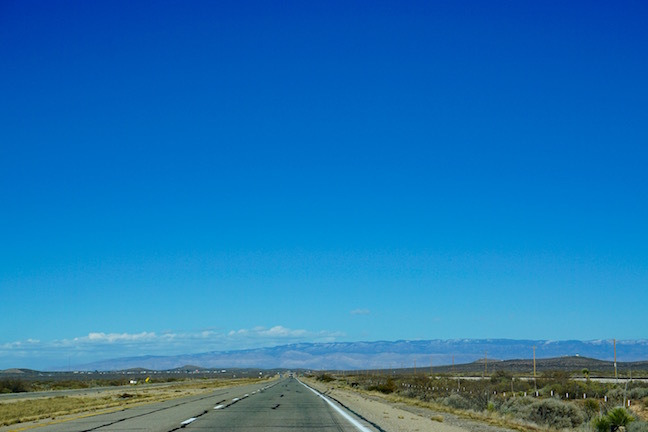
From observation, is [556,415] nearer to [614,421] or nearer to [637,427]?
[614,421]

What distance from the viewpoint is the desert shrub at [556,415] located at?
80.2 feet

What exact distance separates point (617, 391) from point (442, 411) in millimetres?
15882

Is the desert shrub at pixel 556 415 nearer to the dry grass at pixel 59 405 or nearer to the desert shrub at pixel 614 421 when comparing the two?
the desert shrub at pixel 614 421

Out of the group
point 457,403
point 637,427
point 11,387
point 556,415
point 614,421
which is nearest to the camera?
point 637,427

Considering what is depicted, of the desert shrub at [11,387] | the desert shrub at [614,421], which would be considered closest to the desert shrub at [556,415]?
the desert shrub at [614,421]

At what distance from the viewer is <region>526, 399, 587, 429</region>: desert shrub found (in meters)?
24.5

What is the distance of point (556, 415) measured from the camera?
84.1ft

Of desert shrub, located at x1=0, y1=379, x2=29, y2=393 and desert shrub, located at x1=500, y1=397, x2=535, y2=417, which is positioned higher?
desert shrub, located at x1=500, y1=397, x2=535, y2=417

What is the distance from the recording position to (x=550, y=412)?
85.7 ft

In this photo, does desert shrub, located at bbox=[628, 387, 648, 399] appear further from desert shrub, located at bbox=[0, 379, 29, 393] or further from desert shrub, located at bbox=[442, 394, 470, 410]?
→ desert shrub, located at bbox=[0, 379, 29, 393]

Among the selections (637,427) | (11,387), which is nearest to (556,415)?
(637,427)

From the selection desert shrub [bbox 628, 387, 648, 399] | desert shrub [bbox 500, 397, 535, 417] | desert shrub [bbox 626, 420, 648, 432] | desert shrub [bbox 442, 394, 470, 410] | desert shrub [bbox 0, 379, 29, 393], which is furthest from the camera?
desert shrub [bbox 0, 379, 29, 393]

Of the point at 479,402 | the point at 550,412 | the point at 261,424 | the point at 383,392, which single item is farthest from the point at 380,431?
the point at 383,392

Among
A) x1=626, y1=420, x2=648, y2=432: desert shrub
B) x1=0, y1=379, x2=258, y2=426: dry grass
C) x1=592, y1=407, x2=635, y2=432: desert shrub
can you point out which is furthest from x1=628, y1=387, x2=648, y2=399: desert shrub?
x1=0, y1=379, x2=258, y2=426: dry grass
